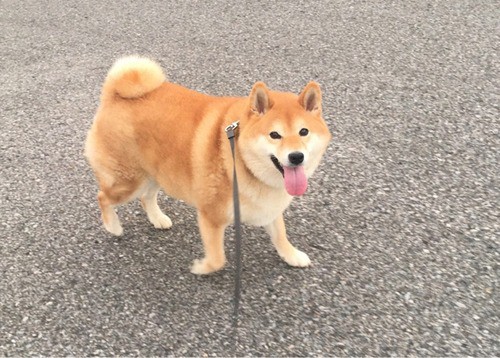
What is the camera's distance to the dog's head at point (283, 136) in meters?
2.19

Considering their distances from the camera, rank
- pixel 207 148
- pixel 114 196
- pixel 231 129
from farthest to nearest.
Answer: pixel 114 196, pixel 207 148, pixel 231 129

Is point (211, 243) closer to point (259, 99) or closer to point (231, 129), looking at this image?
point (231, 129)

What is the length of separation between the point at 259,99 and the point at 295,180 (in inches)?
17.8

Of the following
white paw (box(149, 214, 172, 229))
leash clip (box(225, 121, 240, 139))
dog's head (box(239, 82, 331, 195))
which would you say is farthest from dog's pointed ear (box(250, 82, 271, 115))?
white paw (box(149, 214, 172, 229))

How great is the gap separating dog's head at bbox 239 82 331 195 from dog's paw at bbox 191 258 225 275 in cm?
68

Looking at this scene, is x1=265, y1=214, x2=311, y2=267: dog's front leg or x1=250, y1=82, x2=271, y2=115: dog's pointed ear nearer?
x1=250, y1=82, x2=271, y2=115: dog's pointed ear

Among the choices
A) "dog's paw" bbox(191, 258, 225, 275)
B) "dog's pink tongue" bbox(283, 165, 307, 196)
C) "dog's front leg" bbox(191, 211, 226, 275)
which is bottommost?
Answer: "dog's paw" bbox(191, 258, 225, 275)

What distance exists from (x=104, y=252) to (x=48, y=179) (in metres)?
1.13

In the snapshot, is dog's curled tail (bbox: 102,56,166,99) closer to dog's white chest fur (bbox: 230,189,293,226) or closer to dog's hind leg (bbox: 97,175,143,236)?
dog's hind leg (bbox: 97,175,143,236)

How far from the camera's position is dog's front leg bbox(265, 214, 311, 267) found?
9.19ft

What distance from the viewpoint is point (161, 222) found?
10.5 ft

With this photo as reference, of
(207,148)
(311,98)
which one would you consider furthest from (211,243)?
(311,98)

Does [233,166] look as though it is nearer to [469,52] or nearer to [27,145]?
[27,145]

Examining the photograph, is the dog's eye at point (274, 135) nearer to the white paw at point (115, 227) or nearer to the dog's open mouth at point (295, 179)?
the dog's open mouth at point (295, 179)
